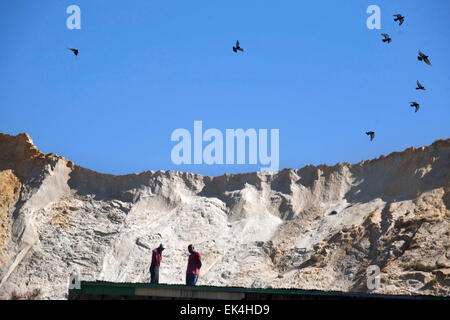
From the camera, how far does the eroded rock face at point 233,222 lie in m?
38.7

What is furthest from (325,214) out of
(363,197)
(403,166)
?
(403,166)

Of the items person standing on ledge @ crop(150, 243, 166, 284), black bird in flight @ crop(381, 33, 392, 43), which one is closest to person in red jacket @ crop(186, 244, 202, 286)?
person standing on ledge @ crop(150, 243, 166, 284)

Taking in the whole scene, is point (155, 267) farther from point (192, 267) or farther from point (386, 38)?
point (386, 38)

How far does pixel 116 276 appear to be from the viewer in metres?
42.6

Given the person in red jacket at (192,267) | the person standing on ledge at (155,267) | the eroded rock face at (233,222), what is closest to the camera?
the person in red jacket at (192,267)

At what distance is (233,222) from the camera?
47.2 m

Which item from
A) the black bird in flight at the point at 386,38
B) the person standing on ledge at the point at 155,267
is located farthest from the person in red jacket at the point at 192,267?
the black bird in flight at the point at 386,38

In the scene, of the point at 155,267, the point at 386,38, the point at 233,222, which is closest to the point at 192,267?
the point at 155,267

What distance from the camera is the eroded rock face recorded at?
3866cm

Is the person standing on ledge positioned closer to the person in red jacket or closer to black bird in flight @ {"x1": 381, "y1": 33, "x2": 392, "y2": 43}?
the person in red jacket

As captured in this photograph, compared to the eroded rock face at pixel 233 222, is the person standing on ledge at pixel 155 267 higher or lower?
lower

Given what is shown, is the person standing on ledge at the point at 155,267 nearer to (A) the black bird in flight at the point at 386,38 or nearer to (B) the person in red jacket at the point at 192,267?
(B) the person in red jacket at the point at 192,267

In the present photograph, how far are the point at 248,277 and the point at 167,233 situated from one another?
710 cm
